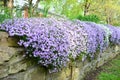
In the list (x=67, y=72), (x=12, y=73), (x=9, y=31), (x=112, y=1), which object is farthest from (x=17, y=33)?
(x=112, y=1)

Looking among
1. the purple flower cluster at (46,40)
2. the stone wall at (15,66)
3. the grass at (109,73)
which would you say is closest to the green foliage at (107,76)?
the grass at (109,73)

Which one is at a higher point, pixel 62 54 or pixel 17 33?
pixel 17 33

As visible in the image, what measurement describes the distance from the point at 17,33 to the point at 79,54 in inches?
66.8

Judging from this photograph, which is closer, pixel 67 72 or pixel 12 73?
pixel 12 73

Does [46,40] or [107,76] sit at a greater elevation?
[46,40]

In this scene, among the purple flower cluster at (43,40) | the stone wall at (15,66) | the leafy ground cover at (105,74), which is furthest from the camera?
the leafy ground cover at (105,74)

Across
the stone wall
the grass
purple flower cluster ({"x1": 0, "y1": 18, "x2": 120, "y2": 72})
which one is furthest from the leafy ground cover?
the stone wall

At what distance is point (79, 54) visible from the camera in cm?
458

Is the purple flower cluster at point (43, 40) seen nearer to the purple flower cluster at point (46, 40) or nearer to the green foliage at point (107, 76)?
the purple flower cluster at point (46, 40)

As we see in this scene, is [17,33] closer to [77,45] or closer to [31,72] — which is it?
[31,72]

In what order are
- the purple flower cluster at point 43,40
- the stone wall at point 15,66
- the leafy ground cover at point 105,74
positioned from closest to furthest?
the stone wall at point 15,66, the purple flower cluster at point 43,40, the leafy ground cover at point 105,74

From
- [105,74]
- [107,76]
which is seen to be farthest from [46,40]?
[105,74]

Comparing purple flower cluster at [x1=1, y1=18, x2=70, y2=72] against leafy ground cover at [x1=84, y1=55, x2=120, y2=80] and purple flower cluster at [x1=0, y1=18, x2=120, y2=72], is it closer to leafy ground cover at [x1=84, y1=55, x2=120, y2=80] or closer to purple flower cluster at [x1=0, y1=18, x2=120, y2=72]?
purple flower cluster at [x1=0, y1=18, x2=120, y2=72]

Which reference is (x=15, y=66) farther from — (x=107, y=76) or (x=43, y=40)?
(x=107, y=76)
